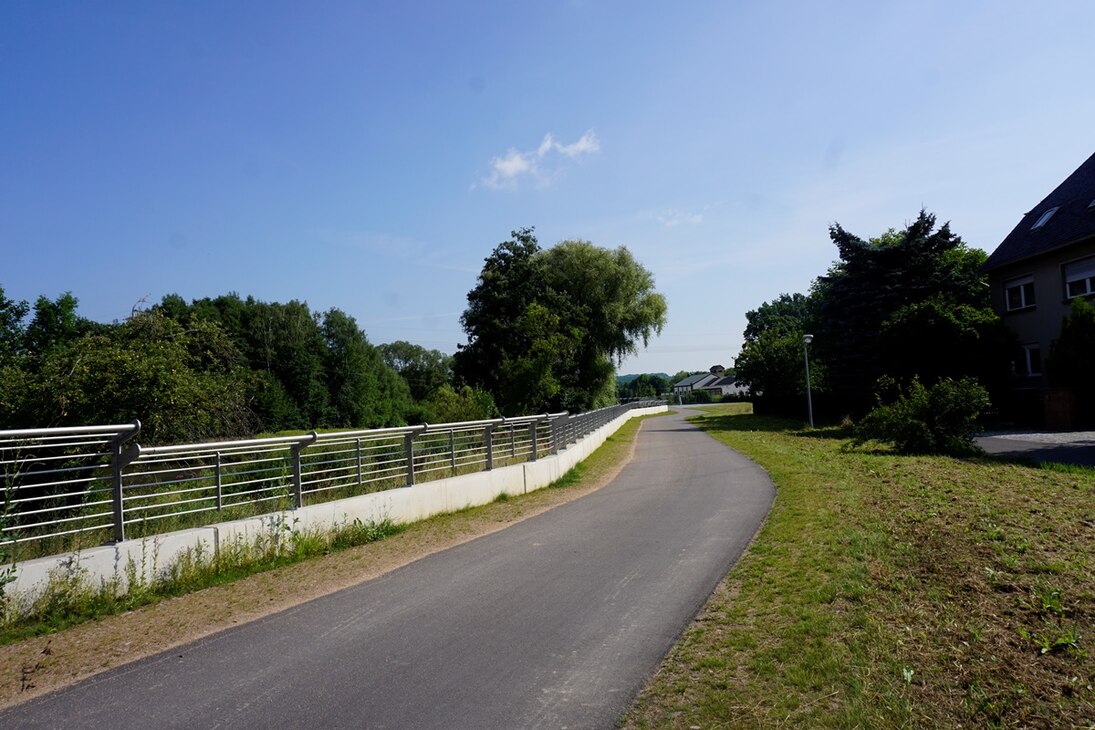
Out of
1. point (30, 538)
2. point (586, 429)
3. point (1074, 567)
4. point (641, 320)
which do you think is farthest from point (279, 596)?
point (641, 320)

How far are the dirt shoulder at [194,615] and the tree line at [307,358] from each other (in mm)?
9869

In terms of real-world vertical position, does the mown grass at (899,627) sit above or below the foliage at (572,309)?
below

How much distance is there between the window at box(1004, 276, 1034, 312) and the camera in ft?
109

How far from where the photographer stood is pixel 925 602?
571 cm

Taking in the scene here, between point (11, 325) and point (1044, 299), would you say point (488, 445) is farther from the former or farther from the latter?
point (11, 325)

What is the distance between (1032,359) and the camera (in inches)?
1281

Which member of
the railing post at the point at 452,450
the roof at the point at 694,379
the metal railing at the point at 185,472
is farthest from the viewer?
the roof at the point at 694,379

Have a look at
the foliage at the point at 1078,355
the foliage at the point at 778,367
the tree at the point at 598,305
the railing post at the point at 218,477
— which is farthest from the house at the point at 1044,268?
the railing post at the point at 218,477

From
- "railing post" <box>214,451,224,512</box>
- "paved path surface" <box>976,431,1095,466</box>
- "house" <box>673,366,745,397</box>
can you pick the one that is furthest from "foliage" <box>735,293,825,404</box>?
"house" <box>673,366,745,397</box>

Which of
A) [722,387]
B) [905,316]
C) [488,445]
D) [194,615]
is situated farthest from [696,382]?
[194,615]

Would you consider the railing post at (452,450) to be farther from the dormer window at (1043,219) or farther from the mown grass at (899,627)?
the dormer window at (1043,219)

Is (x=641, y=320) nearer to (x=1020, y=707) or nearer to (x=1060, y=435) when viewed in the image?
(x=1060, y=435)

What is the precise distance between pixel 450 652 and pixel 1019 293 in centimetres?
3738

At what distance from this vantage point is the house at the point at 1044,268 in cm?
3006
